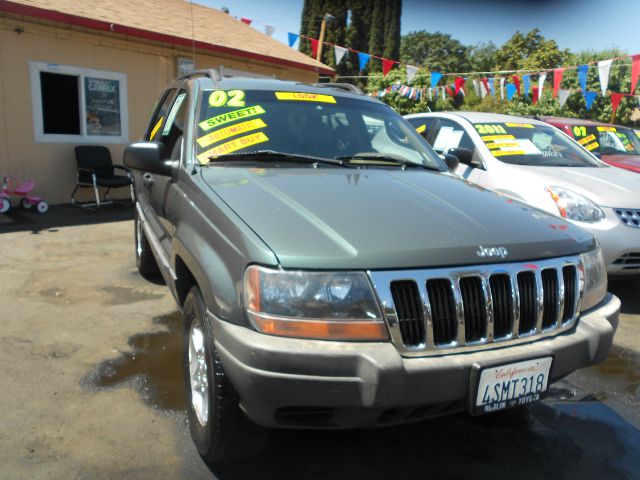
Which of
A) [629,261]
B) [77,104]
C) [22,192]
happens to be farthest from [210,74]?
[77,104]

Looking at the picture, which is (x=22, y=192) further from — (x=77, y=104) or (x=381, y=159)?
(x=381, y=159)

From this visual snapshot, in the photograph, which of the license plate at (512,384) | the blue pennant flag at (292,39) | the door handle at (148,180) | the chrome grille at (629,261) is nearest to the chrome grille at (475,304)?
the license plate at (512,384)

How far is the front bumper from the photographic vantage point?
183 centimetres

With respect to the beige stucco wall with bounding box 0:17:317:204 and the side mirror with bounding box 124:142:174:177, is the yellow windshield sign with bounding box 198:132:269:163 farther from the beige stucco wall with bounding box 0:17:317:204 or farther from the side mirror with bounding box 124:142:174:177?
the beige stucco wall with bounding box 0:17:317:204

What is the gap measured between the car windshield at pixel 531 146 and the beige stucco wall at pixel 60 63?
6.30 meters

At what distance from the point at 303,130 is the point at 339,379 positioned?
1.83m

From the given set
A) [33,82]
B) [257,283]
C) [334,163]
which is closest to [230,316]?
[257,283]

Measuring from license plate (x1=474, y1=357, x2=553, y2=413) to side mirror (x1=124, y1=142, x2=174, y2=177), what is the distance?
2040mm

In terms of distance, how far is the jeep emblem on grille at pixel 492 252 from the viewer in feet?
6.78

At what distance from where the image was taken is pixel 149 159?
301 centimetres

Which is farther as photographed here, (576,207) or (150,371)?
(576,207)

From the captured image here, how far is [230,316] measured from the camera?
1973mm

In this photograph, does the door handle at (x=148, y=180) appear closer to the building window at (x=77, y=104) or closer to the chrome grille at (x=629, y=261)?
the chrome grille at (x=629, y=261)

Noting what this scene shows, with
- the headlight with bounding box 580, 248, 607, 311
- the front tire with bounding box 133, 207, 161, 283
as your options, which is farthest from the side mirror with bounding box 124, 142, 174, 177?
the headlight with bounding box 580, 248, 607, 311
